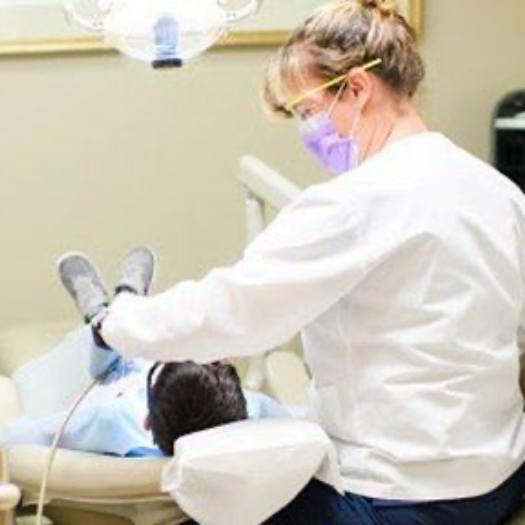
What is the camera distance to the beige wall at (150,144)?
301cm

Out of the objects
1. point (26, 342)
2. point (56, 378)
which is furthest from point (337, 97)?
point (26, 342)

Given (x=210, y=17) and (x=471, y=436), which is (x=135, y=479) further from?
(x=210, y=17)

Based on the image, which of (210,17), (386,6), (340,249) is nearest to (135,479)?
(340,249)

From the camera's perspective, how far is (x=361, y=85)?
1469 millimetres

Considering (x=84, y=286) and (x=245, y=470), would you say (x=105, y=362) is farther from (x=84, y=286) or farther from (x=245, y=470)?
(x=245, y=470)

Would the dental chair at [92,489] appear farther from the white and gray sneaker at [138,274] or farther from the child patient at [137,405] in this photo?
the white and gray sneaker at [138,274]

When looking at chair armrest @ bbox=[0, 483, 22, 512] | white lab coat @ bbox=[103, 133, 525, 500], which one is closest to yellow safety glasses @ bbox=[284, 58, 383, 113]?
white lab coat @ bbox=[103, 133, 525, 500]

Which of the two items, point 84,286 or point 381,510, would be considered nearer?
point 381,510

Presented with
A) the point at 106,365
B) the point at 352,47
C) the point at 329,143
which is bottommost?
the point at 106,365

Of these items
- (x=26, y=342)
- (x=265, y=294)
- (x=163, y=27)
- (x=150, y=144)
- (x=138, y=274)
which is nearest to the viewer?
(x=265, y=294)

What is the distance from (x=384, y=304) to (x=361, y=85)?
32 centimetres

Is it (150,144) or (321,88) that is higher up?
(321,88)

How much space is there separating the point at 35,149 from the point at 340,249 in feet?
6.17

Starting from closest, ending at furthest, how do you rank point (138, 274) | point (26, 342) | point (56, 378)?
point (138, 274), point (56, 378), point (26, 342)
